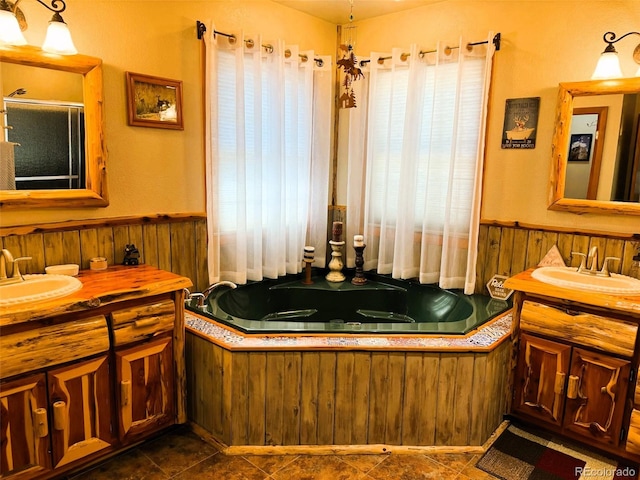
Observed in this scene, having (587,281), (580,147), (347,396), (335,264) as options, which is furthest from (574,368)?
(335,264)

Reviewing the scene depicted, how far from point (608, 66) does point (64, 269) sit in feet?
9.26

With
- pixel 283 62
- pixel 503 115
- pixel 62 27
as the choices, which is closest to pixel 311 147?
pixel 283 62

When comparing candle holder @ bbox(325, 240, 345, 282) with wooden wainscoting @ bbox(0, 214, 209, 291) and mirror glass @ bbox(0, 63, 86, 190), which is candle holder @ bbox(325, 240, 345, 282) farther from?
mirror glass @ bbox(0, 63, 86, 190)

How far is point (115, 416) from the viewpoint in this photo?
200cm

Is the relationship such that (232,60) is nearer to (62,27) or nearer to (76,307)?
(62,27)

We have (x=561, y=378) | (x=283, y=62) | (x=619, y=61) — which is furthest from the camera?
(x=283, y=62)

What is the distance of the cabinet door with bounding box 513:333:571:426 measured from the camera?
2.18 m

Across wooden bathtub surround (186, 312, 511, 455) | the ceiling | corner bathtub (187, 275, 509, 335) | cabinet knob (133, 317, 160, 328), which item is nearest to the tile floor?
wooden bathtub surround (186, 312, 511, 455)

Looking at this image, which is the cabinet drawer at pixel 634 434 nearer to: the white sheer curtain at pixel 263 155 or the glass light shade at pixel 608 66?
the glass light shade at pixel 608 66

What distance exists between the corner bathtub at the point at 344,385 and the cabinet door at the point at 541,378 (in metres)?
0.10

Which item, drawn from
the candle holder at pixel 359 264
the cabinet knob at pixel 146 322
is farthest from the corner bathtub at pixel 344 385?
the candle holder at pixel 359 264

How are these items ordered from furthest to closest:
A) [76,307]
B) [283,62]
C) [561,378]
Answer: [283,62]
[561,378]
[76,307]

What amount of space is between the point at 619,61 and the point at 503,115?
615 millimetres

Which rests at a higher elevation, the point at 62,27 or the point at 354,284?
the point at 62,27
